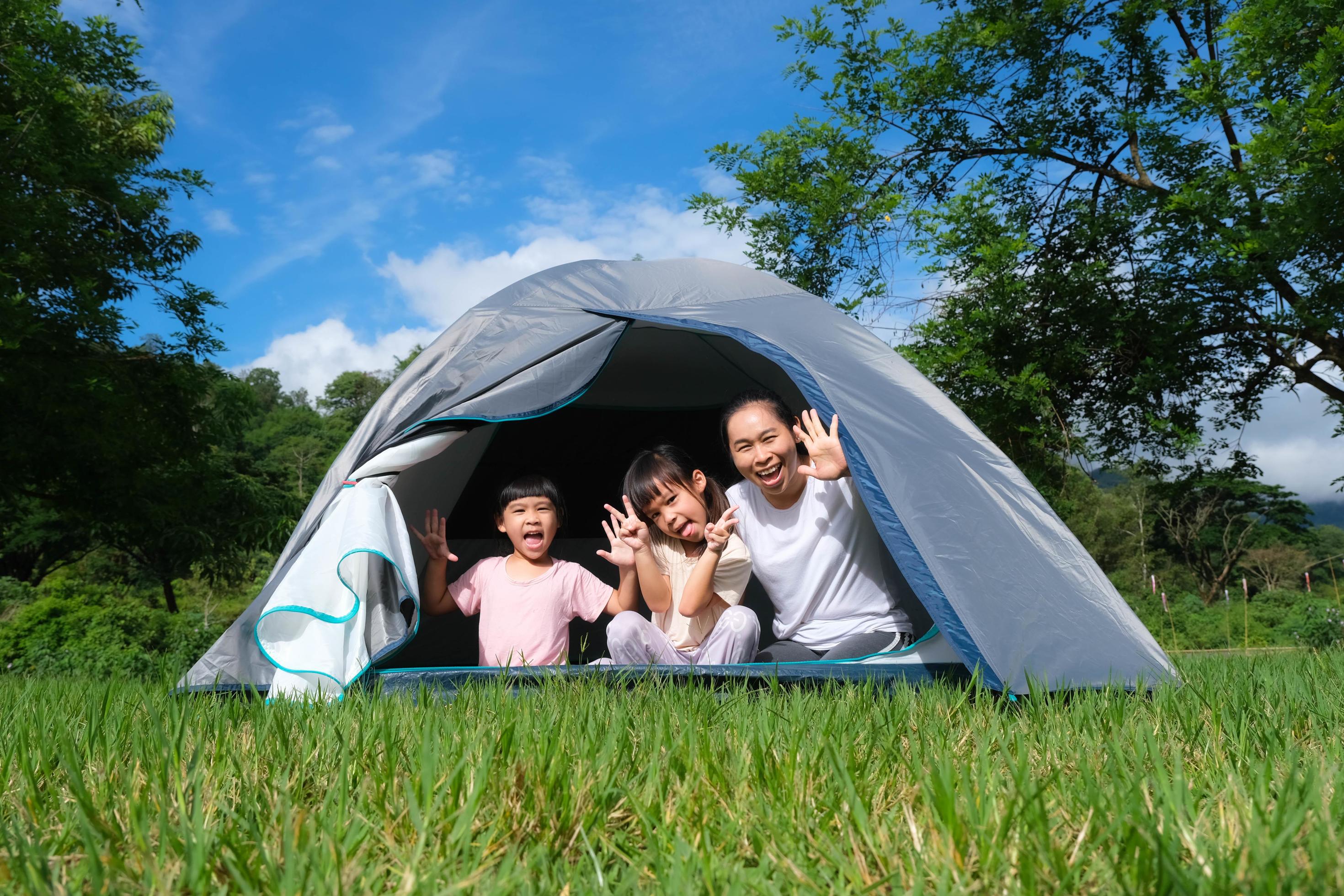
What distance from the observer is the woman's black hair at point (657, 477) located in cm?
295

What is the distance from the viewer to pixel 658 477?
9.67 feet

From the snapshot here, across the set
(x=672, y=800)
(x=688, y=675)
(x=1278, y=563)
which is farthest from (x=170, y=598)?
(x=1278, y=563)

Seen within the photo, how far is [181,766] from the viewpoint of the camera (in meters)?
1.34

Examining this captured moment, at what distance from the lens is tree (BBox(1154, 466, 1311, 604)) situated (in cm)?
1312

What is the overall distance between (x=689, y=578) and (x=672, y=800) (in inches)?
60.6

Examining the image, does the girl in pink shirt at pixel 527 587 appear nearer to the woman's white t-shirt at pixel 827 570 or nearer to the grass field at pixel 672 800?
the woman's white t-shirt at pixel 827 570

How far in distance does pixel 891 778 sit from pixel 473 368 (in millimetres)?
1962

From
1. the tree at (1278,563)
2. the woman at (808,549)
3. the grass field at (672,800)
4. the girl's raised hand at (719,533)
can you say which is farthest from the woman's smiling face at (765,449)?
the tree at (1278,563)

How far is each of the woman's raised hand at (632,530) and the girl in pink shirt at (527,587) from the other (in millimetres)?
62

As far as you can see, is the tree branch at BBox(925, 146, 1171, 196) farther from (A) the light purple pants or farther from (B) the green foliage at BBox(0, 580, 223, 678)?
(B) the green foliage at BBox(0, 580, 223, 678)

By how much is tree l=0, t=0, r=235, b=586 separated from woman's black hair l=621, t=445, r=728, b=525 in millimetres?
4068

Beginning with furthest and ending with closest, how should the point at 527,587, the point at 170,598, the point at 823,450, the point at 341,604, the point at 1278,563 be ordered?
the point at 1278,563
the point at 170,598
the point at 527,587
the point at 823,450
the point at 341,604

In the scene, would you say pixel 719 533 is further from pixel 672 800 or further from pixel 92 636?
pixel 92 636

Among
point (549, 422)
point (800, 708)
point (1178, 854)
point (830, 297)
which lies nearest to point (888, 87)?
point (830, 297)
